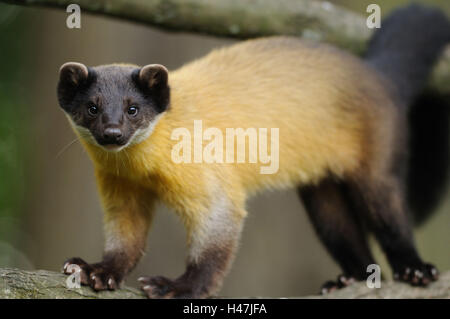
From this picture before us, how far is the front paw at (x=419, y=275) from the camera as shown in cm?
697

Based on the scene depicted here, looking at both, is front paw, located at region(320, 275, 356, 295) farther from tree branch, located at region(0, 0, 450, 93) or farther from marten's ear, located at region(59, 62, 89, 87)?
marten's ear, located at region(59, 62, 89, 87)

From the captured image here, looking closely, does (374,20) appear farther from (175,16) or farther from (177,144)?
(177,144)

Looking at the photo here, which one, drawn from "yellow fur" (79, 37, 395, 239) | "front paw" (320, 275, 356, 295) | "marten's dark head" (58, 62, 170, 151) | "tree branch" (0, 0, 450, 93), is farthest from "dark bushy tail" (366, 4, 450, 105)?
"marten's dark head" (58, 62, 170, 151)

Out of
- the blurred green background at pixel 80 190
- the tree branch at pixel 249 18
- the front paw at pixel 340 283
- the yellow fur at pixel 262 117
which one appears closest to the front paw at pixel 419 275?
the front paw at pixel 340 283

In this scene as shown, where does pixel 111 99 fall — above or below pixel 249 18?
below

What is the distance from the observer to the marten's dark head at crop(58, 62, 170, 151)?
201 inches

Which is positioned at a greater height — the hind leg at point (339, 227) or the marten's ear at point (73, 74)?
the marten's ear at point (73, 74)

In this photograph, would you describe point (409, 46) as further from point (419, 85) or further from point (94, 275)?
point (94, 275)

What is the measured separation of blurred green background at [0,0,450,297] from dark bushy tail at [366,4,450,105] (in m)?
3.23

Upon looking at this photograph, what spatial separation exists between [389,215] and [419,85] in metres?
1.87

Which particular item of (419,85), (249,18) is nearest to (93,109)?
(249,18)

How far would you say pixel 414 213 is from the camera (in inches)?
358

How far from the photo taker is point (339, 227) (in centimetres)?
785

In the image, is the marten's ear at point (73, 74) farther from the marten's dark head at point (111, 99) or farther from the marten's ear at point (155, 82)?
the marten's ear at point (155, 82)
